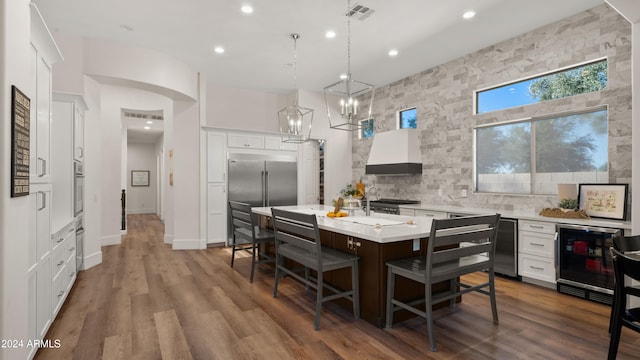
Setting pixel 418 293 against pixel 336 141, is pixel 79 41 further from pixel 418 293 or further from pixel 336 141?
pixel 418 293

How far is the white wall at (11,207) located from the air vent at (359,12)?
2.89 m

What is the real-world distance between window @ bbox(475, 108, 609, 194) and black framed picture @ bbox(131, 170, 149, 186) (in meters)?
11.2

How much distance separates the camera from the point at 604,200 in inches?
131

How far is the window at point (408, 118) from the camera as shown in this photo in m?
5.85

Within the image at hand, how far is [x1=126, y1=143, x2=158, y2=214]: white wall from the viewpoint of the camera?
11.4 metres

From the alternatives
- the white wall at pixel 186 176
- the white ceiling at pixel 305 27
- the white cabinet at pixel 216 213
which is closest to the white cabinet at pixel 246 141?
the white wall at pixel 186 176

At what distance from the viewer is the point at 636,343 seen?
2260 mm

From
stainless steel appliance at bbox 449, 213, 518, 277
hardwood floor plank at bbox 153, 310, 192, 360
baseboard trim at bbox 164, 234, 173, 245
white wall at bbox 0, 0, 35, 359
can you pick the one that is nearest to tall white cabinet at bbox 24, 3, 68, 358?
white wall at bbox 0, 0, 35, 359

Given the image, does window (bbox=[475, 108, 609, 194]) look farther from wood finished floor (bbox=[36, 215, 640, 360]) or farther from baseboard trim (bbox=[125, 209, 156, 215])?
baseboard trim (bbox=[125, 209, 156, 215])

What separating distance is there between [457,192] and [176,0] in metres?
4.63

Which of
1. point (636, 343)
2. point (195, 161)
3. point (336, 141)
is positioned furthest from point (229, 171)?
point (636, 343)

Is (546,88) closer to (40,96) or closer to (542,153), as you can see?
(542,153)

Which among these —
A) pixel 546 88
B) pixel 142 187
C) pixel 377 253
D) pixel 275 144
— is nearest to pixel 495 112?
pixel 546 88

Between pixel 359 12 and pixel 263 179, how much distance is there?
142 inches
